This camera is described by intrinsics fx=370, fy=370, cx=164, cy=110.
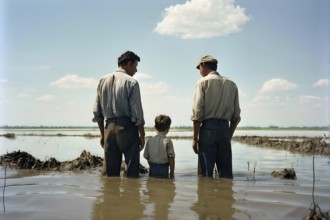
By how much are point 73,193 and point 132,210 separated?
1.29 meters

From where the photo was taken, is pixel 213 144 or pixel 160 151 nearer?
pixel 213 144

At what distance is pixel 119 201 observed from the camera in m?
4.13

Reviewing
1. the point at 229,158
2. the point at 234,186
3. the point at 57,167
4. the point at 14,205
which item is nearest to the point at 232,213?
the point at 234,186

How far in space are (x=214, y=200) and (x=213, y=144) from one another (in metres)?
1.99

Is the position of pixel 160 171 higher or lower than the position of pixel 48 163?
higher

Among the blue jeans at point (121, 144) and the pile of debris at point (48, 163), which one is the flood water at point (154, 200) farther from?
the pile of debris at point (48, 163)

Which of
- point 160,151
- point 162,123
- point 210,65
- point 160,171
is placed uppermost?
point 210,65

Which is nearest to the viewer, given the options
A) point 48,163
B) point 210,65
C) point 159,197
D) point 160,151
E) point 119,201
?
point 119,201

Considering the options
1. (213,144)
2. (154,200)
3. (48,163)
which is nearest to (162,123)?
(213,144)

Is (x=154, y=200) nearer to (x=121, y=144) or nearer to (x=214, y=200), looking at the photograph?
(x=214, y=200)

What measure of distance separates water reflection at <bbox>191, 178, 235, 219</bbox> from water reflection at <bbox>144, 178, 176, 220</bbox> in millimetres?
314

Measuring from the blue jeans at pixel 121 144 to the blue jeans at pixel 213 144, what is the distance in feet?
3.65

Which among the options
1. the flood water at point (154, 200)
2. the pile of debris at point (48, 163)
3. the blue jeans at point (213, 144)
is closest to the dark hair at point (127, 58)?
the blue jeans at point (213, 144)

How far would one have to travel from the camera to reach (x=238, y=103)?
650 cm
